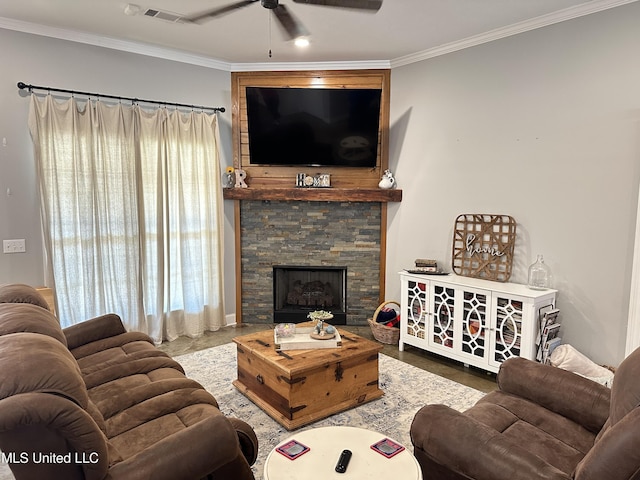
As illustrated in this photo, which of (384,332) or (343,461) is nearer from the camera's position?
(343,461)

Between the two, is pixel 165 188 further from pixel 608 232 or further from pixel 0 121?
pixel 608 232

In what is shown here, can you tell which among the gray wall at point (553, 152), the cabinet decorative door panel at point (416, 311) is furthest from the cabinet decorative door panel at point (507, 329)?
the cabinet decorative door panel at point (416, 311)

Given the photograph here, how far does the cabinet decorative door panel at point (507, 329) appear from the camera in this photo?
3379 millimetres

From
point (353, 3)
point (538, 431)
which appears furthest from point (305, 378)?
point (353, 3)

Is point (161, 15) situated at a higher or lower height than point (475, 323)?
higher

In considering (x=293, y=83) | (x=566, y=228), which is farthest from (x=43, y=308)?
(x=566, y=228)

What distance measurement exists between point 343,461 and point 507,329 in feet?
7.49

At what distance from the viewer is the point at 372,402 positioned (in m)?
3.18

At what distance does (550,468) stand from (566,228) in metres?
2.38

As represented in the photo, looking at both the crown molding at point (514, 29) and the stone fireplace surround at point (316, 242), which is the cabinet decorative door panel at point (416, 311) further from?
the crown molding at point (514, 29)

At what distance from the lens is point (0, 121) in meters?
3.57

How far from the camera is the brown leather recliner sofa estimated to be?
139 cm

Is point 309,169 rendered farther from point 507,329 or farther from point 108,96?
point 507,329

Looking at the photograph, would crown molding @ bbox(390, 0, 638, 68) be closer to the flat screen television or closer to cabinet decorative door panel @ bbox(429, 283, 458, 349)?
the flat screen television
